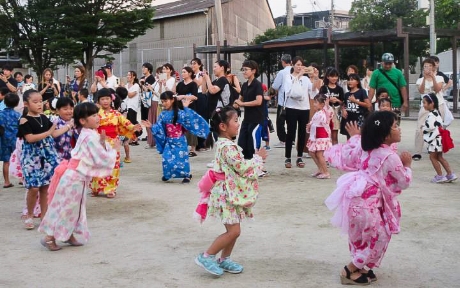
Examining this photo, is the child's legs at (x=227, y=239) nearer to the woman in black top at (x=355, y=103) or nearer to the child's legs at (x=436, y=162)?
the child's legs at (x=436, y=162)

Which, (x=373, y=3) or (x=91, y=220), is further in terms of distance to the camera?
→ (x=373, y=3)

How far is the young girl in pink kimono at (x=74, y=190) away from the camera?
18.3ft

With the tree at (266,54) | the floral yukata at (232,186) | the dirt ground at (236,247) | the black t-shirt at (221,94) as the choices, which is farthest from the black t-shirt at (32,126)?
the tree at (266,54)

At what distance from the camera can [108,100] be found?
8.44m

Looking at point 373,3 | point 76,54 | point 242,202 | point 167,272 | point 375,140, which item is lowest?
point 167,272

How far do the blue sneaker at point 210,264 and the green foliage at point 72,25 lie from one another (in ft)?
96.1

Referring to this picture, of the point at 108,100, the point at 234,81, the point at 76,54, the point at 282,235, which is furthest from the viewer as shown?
the point at 76,54

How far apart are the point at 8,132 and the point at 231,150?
5.00m

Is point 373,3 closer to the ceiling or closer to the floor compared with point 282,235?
closer to the ceiling

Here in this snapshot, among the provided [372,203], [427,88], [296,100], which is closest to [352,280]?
[372,203]

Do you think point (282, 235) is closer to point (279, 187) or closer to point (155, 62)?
point (279, 187)

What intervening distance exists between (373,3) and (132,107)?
2631 cm

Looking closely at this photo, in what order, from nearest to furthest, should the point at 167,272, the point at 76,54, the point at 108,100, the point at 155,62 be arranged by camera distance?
the point at 167,272 < the point at 108,100 < the point at 76,54 < the point at 155,62

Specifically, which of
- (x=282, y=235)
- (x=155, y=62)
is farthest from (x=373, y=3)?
(x=282, y=235)
